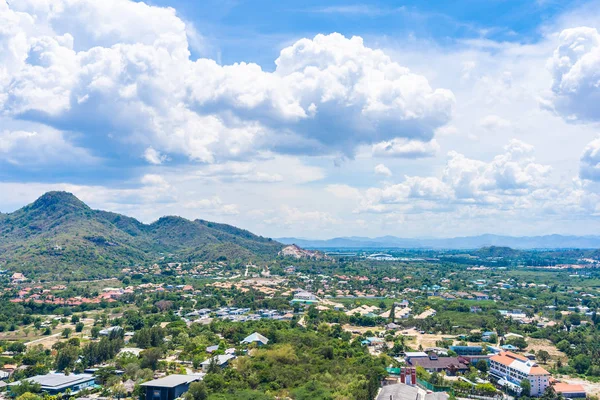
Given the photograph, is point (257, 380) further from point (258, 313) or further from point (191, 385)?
point (258, 313)

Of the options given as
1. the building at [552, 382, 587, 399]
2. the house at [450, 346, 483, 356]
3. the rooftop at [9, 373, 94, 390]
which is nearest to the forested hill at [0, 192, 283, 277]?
the rooftop at [9, 373, 94, 390]

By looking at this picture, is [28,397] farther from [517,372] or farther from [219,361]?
[517,372]

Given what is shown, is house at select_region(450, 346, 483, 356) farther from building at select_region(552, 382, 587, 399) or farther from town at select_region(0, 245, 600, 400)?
building at select_region(552, 382, 587, 399)

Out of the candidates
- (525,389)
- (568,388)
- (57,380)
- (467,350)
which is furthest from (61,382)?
(568,388)

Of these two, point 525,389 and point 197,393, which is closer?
point 197,393

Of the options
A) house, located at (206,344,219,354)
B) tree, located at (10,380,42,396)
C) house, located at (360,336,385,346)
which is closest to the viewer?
tree, located at (10,380,42,396)
